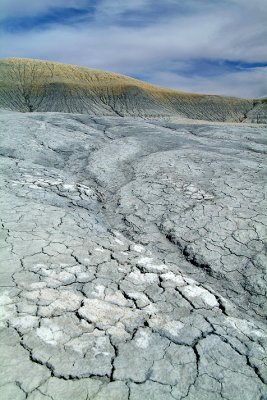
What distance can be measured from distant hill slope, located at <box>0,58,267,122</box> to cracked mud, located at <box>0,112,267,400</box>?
158ft

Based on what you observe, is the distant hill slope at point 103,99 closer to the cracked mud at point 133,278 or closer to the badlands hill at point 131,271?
the badlands hill at point 131,271

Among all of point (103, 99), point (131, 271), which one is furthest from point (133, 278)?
point (103, 99)

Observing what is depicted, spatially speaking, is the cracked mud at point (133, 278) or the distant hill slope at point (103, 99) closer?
the cracked mud at point (133, 278)

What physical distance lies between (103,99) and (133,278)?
5883 centimetres

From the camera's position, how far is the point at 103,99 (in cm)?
5756

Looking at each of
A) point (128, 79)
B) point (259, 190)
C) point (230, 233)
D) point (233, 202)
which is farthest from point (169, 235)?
point (128, 79)

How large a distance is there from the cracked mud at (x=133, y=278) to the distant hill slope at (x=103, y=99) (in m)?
48.2

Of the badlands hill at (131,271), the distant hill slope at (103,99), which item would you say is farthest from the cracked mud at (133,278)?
the distant hill slope at (103,99)

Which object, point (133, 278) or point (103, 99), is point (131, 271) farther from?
point (103, 99)

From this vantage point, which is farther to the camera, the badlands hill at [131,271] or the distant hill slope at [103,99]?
the distant hill slope at [103,99]

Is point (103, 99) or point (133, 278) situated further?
point (103, 99)

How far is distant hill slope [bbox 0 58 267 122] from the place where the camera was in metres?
53.2

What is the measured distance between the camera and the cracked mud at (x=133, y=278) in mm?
1534

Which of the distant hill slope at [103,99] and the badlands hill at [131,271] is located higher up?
the distant hill slope at [103,99]
